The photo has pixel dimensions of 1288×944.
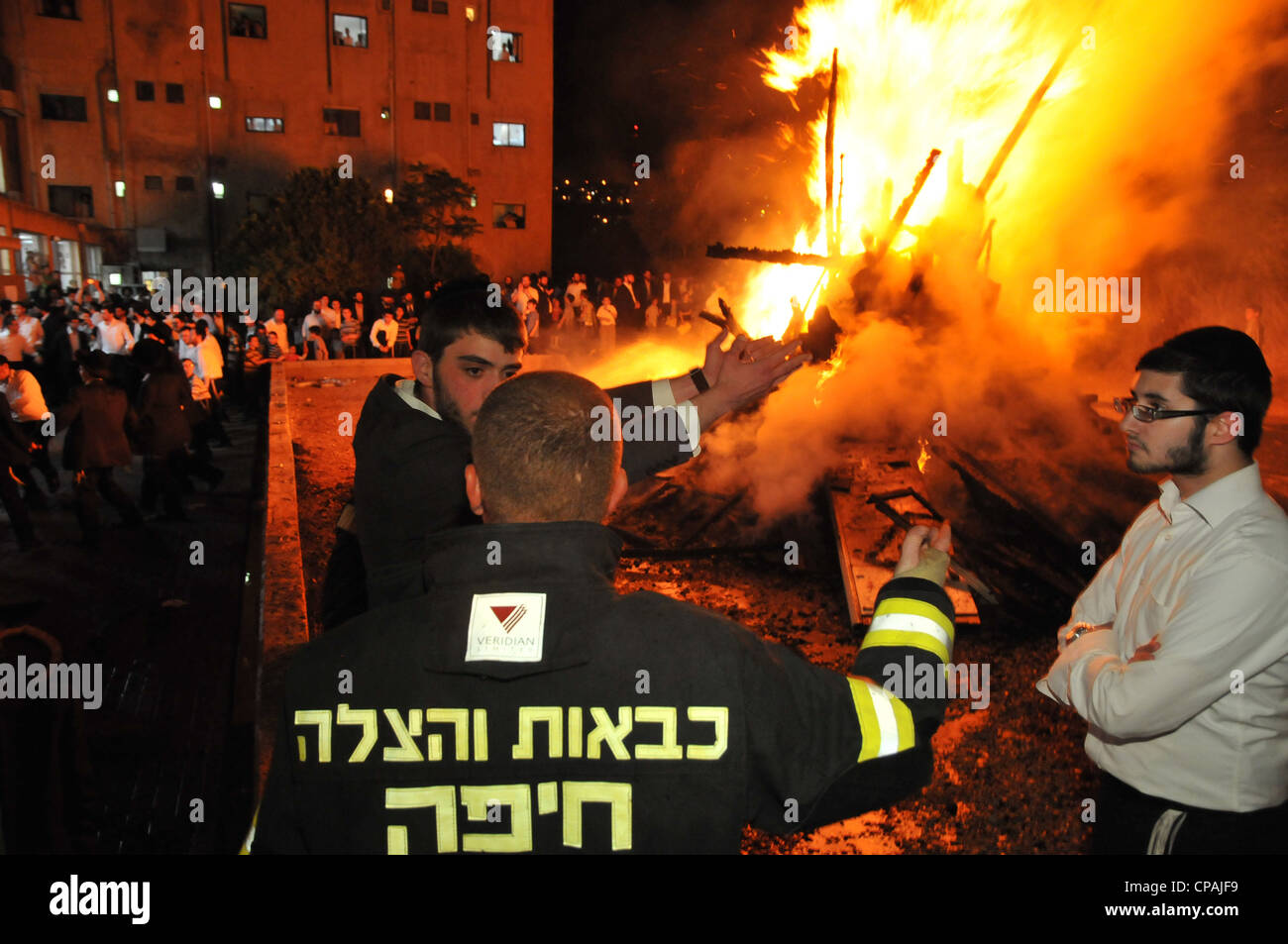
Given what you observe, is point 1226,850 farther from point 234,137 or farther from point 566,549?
point 234,137

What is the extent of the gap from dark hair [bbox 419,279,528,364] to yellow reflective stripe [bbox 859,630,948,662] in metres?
1.77

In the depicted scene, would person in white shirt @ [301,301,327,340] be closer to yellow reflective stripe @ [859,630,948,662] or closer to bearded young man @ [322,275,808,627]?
bearded young man @ [322,275,808,627]

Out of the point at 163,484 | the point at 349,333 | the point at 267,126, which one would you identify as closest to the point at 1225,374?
the point at 163,484

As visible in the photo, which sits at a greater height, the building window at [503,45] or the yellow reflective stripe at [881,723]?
the building window at [503,45]

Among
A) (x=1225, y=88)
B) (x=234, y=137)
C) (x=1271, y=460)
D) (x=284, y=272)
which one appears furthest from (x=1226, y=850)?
(x=234, y=137)

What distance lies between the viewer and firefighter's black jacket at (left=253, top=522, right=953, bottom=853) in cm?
162

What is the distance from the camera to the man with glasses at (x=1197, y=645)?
2.41 metres

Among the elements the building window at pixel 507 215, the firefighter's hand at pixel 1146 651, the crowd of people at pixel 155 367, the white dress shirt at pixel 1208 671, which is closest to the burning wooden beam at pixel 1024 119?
the crowd of people at pixel 155 367

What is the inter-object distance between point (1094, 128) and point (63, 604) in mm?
14058

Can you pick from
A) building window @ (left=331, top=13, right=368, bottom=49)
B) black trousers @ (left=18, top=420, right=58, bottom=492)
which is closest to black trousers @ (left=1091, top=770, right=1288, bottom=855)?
black trousers @ (left=18, top=420, right=58, bottom=492)

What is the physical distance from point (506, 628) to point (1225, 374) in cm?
231

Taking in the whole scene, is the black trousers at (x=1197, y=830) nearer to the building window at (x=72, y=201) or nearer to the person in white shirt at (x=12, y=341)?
the person in white shirt at (x=12, y=341)

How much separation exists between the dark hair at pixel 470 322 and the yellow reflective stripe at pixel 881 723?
1.89 m

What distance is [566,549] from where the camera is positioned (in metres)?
1.69
